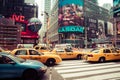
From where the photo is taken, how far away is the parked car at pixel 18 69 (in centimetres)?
909

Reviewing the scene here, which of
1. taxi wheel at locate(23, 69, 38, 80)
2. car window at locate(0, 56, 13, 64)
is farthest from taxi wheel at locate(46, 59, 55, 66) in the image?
car window at locate(0, 56, 13, 64)

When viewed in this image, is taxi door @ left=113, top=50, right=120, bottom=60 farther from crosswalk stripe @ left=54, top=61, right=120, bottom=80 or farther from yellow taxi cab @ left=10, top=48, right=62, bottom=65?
yellow taxi cab @ left=10, top=48, right=62, bottom=65

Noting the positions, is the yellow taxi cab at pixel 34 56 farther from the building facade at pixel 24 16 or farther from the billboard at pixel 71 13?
the billboard at pixel 71 13

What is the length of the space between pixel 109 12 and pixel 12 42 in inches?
4622

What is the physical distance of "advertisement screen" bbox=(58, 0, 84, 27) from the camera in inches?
3784

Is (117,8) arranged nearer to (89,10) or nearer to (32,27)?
(32,27)

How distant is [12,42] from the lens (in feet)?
153

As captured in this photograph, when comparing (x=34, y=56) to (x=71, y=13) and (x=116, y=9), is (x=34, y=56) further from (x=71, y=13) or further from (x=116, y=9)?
(x=71, y=13)

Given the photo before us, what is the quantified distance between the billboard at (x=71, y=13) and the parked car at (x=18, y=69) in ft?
286

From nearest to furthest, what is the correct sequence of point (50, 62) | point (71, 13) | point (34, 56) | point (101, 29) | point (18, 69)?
1. point (18, 69)
2. point (34, 56)
3. point (50, 62)
4. point (71, 13)
5. point (101, 29)

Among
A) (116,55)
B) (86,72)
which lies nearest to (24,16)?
(116,55)

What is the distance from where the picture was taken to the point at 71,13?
315ft

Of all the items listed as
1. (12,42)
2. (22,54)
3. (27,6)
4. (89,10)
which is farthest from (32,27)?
(89,10)

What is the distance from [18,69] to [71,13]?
8801cm
